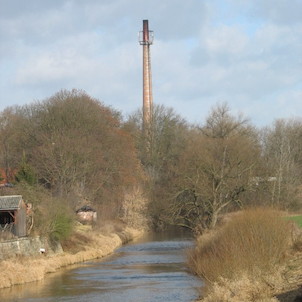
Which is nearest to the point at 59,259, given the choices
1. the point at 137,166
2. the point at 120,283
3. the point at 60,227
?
the point at 60,227

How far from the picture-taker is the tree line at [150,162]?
179ft

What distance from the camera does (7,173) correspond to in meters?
76.7

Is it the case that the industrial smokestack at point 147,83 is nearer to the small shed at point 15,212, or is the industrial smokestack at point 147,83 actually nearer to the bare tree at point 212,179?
the bare tree at point 212,179

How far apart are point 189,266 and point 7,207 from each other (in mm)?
14078

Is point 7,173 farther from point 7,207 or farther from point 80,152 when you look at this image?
point 7,207

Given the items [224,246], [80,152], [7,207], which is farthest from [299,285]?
[80,152]

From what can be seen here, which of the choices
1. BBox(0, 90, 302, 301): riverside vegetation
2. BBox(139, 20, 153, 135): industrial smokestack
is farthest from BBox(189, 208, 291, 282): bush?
BBox(139, 20, 153, 135): industrial smokestack

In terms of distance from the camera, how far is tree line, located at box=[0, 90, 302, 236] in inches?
2146

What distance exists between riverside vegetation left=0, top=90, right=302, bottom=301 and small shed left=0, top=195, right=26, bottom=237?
1.13 meters

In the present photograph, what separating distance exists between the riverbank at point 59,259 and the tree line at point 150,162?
11.7ft

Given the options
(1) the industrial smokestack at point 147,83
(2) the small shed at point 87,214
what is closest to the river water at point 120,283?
(2) the small shed at point 87,214

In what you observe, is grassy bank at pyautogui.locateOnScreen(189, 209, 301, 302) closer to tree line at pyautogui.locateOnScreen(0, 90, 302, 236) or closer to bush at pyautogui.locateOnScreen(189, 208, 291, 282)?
bush at pyautogui.locateOnScreen(189, 208, 291, 282)

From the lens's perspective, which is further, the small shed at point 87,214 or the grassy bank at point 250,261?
the small shed at point 87,214

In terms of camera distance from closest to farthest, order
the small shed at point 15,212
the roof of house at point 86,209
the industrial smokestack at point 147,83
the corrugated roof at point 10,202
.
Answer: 1. the small shed at point 15,212
2. the corrugated roof at point 10,202
3. the roof of house at point 86,209
4. the industrial smokestack at point 147,83
